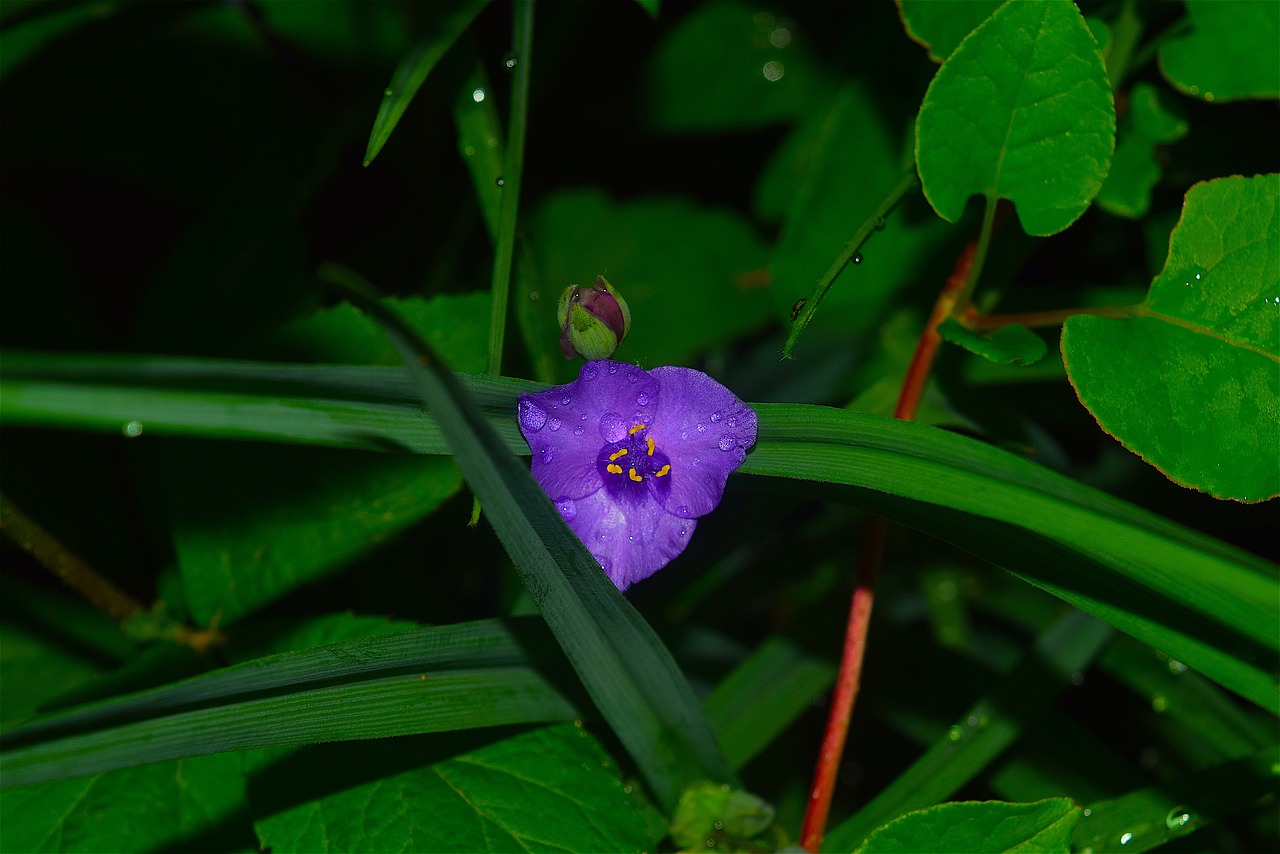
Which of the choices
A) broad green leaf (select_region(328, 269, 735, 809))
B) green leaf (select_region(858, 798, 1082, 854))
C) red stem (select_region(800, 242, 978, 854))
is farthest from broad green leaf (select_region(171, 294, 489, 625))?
green leaf (select_region(858, 798, 1082, 854))

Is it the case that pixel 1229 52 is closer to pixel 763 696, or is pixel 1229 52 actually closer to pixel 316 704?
pixel 763 696

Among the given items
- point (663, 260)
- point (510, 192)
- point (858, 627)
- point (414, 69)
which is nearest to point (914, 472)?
point (858, 627)

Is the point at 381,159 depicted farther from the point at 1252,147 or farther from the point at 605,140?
the point at 1252,147

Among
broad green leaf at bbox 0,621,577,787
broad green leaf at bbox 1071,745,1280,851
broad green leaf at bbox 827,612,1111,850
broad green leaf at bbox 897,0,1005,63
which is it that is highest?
broad green leaf at bbox 897,0,1005,63

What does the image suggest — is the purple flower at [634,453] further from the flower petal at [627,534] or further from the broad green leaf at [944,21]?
the broad green leaf at [944,21]

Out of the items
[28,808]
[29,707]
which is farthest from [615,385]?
[29,707]

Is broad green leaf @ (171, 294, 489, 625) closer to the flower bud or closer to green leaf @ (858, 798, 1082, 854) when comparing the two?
the flower bud
